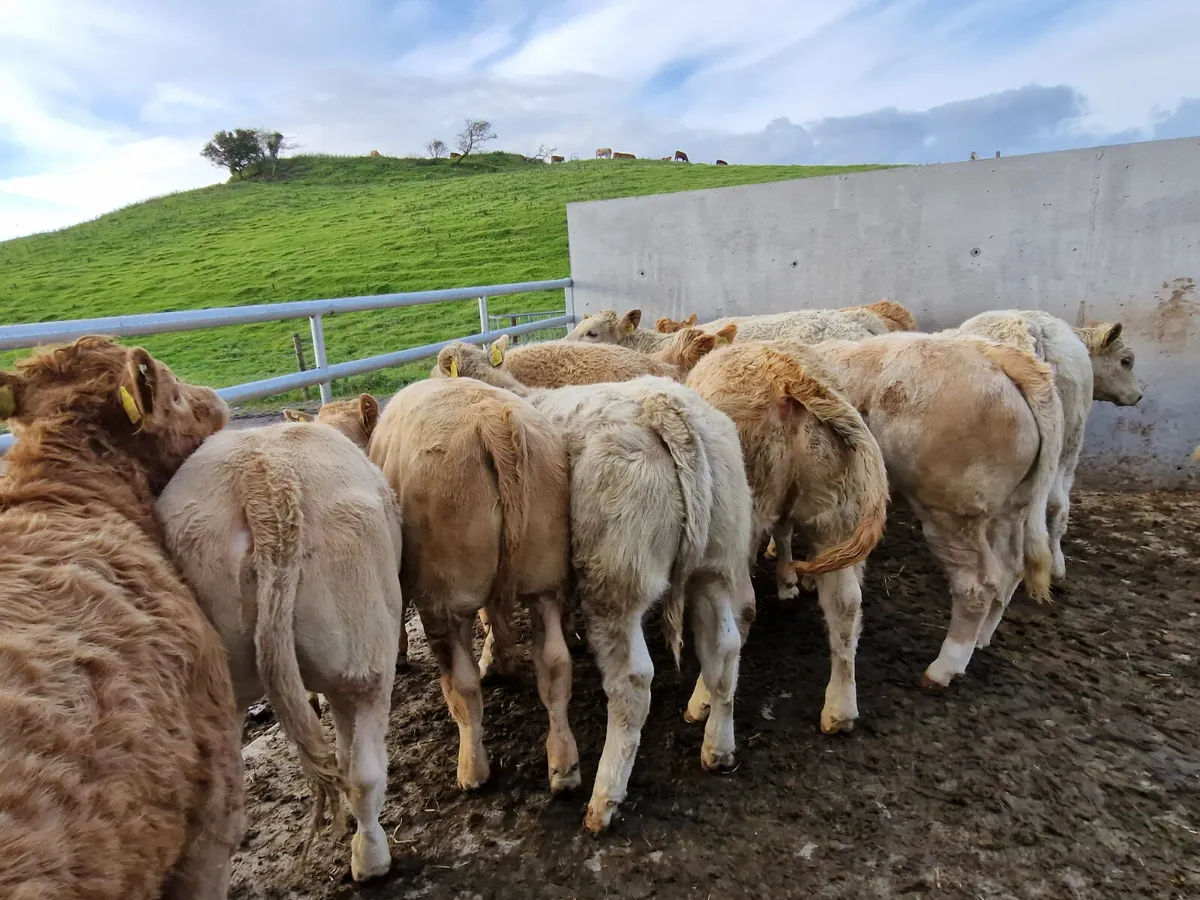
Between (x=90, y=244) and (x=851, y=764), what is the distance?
37864 millimetres

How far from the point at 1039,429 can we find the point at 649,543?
225cm

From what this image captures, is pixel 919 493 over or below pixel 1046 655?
over

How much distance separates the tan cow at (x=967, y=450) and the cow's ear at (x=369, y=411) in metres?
2.65

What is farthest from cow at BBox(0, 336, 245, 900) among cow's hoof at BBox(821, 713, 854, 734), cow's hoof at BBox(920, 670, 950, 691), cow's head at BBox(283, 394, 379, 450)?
cow's hoof at BBox(920, 670, 950, 691)

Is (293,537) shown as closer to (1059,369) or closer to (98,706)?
(98,706)

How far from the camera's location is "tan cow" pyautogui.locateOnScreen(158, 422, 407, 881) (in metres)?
2.02

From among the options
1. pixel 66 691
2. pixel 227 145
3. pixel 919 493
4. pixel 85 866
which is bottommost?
pixel 919 493

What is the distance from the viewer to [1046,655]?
3.75 m

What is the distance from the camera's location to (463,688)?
2832 mm

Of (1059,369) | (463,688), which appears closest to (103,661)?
(463,688)

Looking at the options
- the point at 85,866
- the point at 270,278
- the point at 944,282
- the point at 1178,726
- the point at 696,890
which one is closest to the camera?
the point at 85,866

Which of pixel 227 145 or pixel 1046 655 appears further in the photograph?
pixel 227 145

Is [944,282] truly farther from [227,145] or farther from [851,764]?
[227,145]

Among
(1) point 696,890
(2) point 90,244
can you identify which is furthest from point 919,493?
(2) point 90,244
